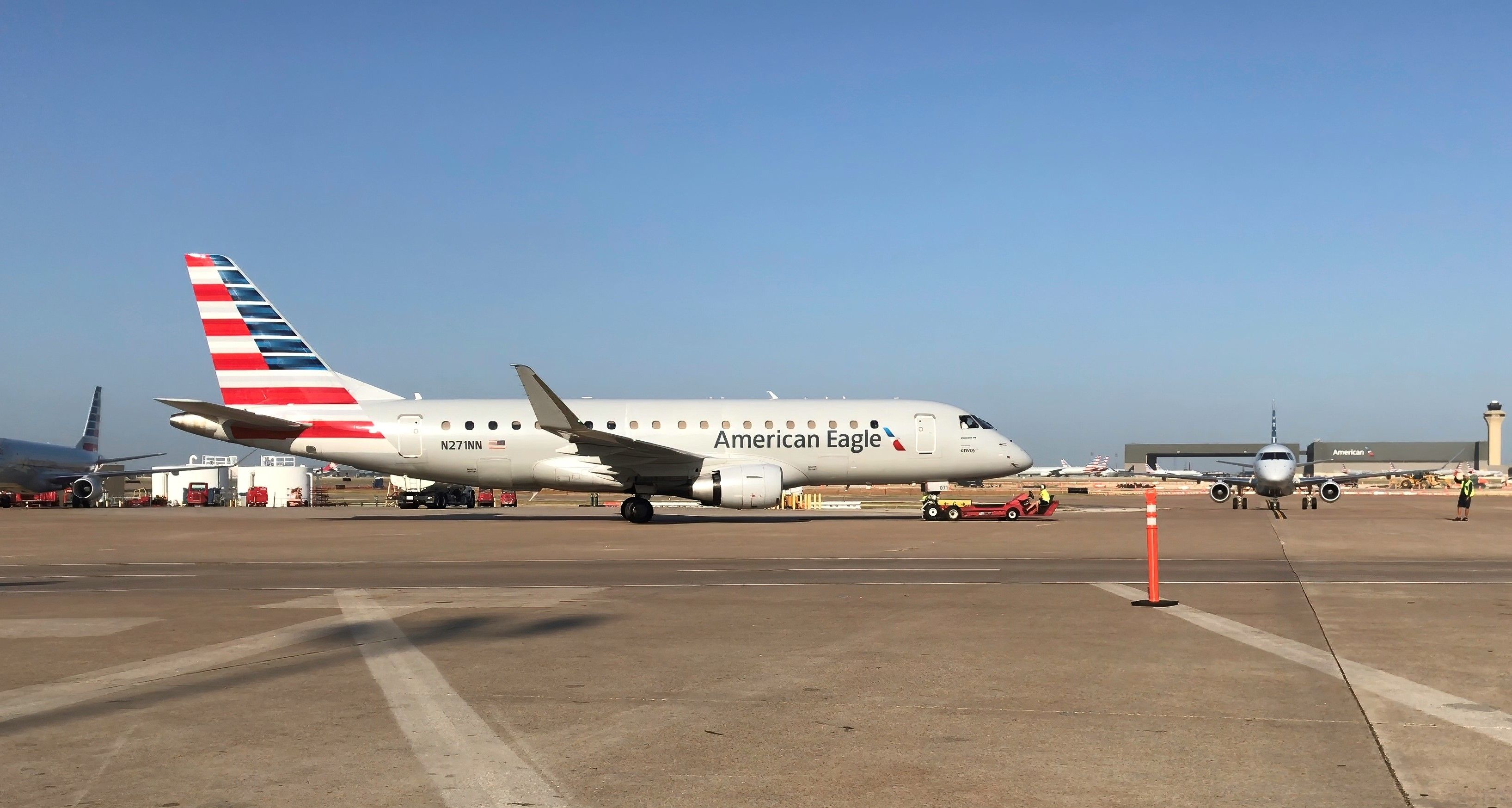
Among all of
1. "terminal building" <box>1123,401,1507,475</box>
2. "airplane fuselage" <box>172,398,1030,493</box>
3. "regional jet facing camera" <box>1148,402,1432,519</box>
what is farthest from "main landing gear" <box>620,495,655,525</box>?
"terminal building" <box>1123,401,1507,475</box>

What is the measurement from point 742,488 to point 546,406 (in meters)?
5.62

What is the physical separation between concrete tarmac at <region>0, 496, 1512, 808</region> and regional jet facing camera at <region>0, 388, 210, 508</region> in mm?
43336

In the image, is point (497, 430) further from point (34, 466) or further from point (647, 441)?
point (34, 466)

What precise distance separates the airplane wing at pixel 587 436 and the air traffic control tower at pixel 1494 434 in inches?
6510

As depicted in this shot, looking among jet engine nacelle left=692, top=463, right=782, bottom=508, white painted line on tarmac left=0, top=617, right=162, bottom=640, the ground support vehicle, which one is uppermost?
jet engine nacelle left=692, top=463, right=782, bottom=508

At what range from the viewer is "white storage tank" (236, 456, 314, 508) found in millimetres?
58438

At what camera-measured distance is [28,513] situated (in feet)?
148

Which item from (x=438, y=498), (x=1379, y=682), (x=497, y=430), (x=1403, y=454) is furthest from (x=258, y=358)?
(x=1403, y=454)

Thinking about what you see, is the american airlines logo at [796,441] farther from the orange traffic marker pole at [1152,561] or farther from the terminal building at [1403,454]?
the terminal building at [1403,454]

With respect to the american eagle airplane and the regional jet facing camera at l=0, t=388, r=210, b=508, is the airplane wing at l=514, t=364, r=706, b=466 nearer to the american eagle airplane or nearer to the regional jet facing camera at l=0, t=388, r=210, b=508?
the american eagle airplane

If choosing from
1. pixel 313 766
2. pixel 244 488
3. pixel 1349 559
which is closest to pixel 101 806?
pixel 313 766

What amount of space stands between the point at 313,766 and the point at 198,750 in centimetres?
73

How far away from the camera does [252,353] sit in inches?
1249

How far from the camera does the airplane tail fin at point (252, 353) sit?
1243 inches
